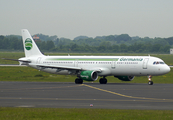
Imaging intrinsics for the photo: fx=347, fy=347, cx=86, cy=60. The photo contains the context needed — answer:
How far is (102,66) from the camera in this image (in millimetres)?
51625

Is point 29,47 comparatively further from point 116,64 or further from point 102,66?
point 116,64

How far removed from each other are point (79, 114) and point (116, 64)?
30066 mm

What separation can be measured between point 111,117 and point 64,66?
33.6m

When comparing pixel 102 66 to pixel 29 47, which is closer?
pixel 102 66

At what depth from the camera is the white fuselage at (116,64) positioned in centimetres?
4872

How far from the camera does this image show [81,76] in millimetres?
49906

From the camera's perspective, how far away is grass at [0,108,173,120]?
64.7 ft

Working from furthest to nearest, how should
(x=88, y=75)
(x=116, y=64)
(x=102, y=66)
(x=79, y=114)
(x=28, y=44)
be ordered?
(x=28, y=44) < (x=102, y=66) < (x=116, y=64) < (x=88, y=75) < (x=79, y=114)

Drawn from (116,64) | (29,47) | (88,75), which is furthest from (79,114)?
(29,47)

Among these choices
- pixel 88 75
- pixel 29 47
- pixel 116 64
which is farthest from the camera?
pixel 29 47

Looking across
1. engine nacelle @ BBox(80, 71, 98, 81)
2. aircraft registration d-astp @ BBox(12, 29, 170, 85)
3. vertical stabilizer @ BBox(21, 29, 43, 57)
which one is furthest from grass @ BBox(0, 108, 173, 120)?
vertical stabilizer @ BBox(21, 29, 43, 57)

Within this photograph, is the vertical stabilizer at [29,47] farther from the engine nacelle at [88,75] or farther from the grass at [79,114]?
the grass at [79,114]

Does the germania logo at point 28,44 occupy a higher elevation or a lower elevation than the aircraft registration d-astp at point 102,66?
higher

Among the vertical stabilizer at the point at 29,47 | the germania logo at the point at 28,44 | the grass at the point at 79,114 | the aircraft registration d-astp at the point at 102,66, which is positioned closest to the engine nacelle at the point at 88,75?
the aircraft registration d-astp at the point at 102,66
